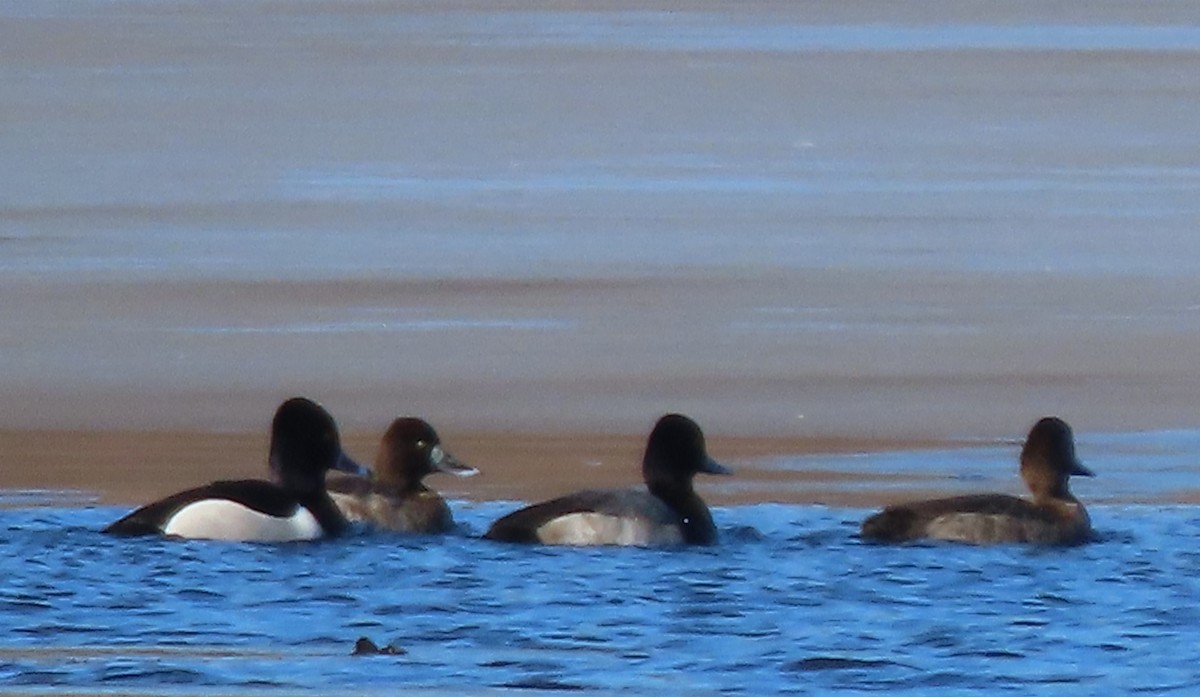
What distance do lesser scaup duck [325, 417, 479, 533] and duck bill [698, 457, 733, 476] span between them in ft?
2.62

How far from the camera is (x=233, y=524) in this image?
29.1ft

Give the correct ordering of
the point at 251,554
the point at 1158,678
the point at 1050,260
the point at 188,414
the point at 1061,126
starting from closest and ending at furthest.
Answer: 1. the point at 1158,678
2. the point at 251,554
3. the point at 188,414
4. the point at 1050,260
5. the point at 1061,126

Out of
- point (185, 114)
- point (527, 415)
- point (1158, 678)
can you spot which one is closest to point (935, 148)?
point (185, 114)

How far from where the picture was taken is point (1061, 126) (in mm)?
15680

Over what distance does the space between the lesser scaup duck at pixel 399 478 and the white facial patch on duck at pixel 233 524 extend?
0.39 m

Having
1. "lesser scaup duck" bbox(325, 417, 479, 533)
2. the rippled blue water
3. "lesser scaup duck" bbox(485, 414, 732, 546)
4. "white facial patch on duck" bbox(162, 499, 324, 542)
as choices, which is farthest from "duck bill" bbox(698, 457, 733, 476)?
"white facial patch on duck" bbox(162, 499, 324, 542)

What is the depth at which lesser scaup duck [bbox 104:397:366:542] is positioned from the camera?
8.69m

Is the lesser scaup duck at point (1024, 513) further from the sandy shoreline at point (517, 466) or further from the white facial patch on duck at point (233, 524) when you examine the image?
the white facial patch on duck at point (233, 524)

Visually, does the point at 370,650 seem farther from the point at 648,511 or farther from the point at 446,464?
the point at 446,464

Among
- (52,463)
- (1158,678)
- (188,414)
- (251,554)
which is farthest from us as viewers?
(188,414)

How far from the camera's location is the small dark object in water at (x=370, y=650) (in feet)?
21.8

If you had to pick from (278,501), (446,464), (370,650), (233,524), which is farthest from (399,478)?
(370,650)

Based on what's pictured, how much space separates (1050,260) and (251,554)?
5487 mm

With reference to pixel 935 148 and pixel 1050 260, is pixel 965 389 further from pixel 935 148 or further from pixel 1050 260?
pixel 935 148
